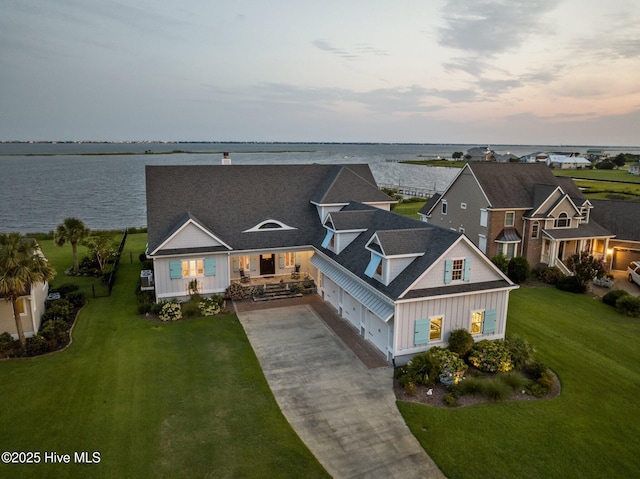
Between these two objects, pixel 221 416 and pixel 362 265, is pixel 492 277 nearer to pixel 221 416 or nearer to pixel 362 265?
pixel 362 265

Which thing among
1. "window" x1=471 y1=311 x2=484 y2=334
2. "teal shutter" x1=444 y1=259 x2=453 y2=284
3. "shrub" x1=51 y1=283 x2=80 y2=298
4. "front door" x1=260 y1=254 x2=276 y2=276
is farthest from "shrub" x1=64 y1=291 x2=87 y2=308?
"window" x1=471 y1=311 x2=484 y2=334

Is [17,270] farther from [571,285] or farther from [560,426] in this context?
[571,285]

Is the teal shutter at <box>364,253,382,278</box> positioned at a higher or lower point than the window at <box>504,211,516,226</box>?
lower

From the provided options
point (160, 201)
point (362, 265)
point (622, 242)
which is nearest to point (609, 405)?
point (362, 265)

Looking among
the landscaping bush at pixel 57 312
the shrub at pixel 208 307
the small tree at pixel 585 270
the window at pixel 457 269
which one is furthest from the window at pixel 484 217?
the landscaping bush at pixel 57 312

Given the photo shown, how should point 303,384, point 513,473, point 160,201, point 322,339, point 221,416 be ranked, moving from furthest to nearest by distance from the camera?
point 160,201
point 322,339
point 303,384
point 221,416
point 513,473

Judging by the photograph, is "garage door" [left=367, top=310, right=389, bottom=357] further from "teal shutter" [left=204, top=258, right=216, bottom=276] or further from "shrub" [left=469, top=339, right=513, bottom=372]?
"teal shutter" [left=204, top=258, right=216, bottom=276]
